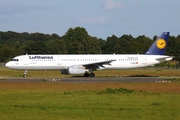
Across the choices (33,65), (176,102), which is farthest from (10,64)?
(176,102)

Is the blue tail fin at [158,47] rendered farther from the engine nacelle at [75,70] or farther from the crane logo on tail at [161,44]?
the engine nacelle at [75,70]

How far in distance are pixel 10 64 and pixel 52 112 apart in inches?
1429

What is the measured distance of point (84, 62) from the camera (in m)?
54.6

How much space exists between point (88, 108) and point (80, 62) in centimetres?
3490

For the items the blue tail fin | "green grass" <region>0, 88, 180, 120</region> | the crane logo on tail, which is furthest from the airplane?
"green grass" <region>0, 88, 180, 120</region>

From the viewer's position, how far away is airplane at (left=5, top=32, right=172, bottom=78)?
5322 centimetres

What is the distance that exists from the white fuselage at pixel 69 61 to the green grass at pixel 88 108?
2853cm

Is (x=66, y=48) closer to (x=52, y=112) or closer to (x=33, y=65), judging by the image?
(x=33, y=65)

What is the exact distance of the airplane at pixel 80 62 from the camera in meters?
53.2

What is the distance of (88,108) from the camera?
1961 cm

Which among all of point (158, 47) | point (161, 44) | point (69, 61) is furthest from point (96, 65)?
point (161, 44)

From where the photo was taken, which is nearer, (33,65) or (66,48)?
(33,65)

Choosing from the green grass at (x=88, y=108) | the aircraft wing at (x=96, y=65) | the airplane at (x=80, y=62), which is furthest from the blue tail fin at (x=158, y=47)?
the green grass at (x=88, y=108)

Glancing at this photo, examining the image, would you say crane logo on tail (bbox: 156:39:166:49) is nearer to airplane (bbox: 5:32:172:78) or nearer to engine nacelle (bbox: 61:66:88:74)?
airplane (bbox: 5:32:172:78)
